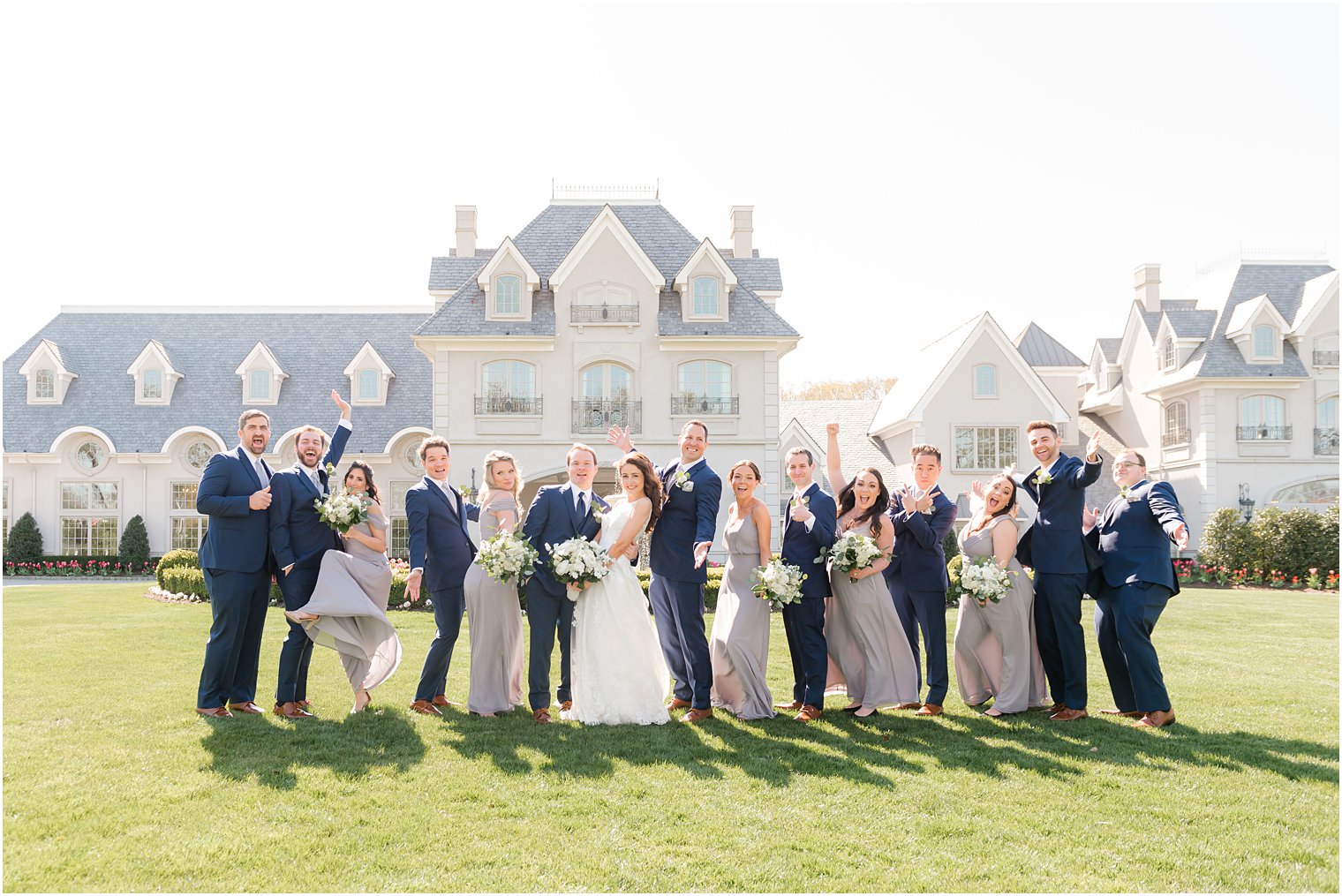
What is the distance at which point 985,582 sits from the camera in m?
7.90

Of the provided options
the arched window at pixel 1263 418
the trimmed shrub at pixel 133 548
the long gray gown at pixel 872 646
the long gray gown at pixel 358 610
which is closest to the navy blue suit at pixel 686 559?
the long gray gown at pixel 872 646

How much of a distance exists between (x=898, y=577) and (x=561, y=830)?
14.9ft

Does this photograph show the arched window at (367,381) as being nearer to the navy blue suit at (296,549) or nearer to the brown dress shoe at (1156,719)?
the navy blue suit at (296,549)

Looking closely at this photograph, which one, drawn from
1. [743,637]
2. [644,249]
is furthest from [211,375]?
[743,637]

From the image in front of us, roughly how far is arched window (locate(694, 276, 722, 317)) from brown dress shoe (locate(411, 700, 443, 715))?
762 inches

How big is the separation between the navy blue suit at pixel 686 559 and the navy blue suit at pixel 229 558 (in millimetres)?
3388

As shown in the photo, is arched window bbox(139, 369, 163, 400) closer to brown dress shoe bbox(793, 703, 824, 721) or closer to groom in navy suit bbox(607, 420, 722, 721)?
groom in navy suit bbox(607, 420, 722, 721)

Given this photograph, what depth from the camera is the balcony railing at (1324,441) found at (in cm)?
3116

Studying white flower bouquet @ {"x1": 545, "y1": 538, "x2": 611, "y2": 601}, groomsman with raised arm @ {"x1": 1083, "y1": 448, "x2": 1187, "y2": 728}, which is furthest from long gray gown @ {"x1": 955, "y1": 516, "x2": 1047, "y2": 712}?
white flower bouquet @ {"x1": 545, "y1": 538, "x2": 611, "y2": 601}

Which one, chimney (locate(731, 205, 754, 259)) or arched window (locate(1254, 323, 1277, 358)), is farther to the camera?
arched window (locate(1254, 323, 1277, 358))

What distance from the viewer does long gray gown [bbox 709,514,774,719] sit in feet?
25.6

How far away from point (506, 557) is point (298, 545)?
6.33 feet

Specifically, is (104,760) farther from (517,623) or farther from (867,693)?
(867,693)

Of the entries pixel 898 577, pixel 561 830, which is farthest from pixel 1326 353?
pixel 561 830
